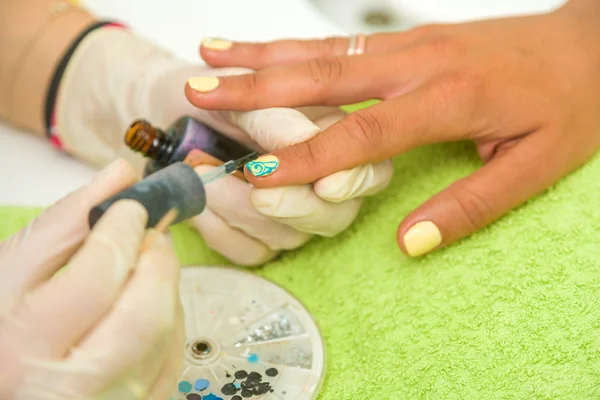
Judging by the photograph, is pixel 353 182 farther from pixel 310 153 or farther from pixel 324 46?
pixel 324 46

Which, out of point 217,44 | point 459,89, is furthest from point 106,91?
point 459,89

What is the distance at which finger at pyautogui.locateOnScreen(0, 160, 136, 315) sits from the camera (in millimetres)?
475

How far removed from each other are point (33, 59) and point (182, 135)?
17.9 inches

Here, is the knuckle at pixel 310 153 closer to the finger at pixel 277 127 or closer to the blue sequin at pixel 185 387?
the finger at pixel 277 127

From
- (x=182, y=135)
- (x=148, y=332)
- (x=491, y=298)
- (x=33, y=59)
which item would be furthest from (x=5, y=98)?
(x=491, y=298)

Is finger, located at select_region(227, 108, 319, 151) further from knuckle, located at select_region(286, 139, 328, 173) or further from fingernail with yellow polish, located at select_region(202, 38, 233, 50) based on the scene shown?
fingernail with yellow polish, located at select_region(202, 38, 233, 50)

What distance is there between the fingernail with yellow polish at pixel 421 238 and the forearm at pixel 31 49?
0.67 metres

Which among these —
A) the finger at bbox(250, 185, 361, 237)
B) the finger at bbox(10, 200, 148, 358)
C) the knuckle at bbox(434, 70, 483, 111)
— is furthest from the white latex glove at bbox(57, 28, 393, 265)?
the finger at bbox(10, 200, 148, 358)

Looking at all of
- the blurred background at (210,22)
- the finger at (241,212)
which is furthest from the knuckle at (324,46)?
the blurred background at (210,22)

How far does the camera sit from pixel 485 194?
2.27 feet

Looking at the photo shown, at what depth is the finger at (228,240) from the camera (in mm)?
736

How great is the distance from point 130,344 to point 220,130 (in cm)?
41

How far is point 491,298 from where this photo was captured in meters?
0.62

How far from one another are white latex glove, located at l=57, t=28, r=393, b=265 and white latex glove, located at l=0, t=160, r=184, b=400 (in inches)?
7.8
